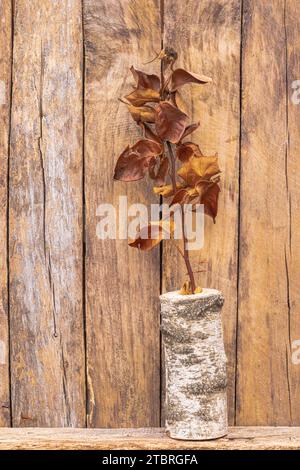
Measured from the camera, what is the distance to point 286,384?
1884 mm

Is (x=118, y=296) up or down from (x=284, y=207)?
down

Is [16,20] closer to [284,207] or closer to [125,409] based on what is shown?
[284,207]

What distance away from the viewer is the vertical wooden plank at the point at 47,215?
1.86 m

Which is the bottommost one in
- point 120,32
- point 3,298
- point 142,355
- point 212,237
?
point 142,355

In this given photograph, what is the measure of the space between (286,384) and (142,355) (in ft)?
1.18

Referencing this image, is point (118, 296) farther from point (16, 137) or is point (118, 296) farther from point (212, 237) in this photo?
point (16, 137)

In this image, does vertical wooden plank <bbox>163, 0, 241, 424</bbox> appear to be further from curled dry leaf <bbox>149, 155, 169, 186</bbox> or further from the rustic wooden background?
curled dry leaf <bbox>149, 155, 169, 186</bbox>

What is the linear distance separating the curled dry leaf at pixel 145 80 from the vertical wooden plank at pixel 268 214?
0.24m

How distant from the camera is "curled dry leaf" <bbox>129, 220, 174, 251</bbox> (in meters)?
1.73

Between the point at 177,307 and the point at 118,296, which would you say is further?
the point at 118,296

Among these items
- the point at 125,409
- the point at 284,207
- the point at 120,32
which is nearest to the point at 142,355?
the point at 125,409

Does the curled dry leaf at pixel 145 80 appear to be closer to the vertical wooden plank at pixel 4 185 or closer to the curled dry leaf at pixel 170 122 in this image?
the curled dry leaf at pixel 170 122

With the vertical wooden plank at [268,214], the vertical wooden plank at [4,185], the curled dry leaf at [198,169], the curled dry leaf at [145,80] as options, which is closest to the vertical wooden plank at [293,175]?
the vertical wooden plank at [268,214]

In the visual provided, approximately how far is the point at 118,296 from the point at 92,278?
0.25ft
